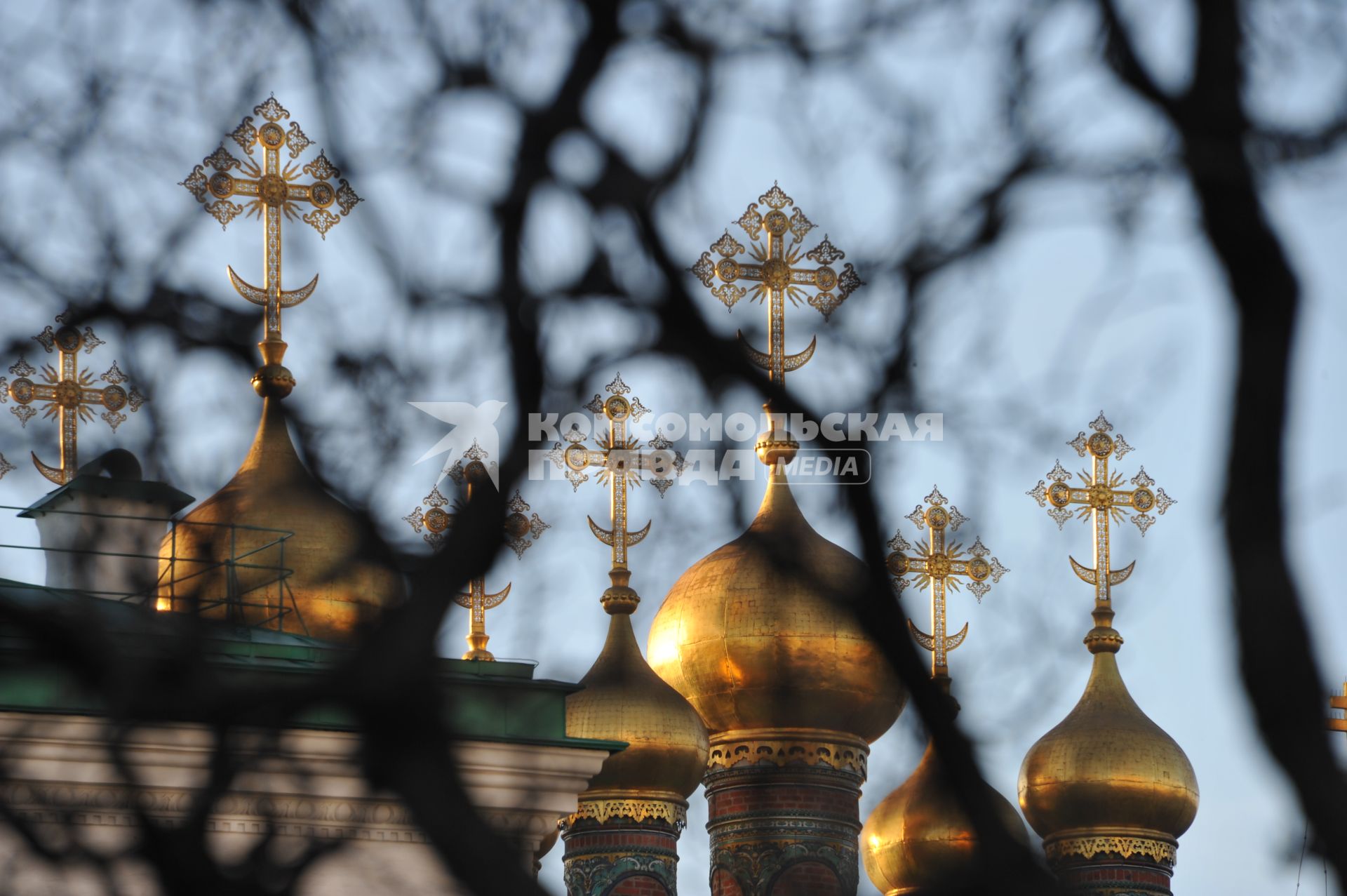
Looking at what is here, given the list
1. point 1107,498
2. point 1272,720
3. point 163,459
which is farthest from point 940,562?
point 1272,720

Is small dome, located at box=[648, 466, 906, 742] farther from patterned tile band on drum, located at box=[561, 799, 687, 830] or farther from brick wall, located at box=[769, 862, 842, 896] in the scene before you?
brick wall, located at box=[769, 862, 842, 896]

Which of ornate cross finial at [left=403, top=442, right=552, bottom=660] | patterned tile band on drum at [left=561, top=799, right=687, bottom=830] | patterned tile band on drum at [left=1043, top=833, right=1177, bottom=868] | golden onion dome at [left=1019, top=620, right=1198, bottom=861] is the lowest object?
ornate cross finial at [left=403, top=442, right=552, bottom=660]

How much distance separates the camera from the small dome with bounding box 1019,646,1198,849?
25547 mm

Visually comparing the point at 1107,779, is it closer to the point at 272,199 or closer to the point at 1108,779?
the point at 1108,779

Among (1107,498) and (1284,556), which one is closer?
(1284,556)

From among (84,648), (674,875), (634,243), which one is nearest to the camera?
(84,648)

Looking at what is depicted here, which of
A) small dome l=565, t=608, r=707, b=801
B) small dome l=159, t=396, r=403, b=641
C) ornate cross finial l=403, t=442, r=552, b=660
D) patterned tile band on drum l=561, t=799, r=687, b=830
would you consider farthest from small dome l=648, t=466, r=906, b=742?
ornate cross finial l=403, t=442, r=552, b=660

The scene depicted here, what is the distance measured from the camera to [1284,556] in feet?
19.2

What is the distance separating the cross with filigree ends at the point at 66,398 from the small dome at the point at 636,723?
5.76m

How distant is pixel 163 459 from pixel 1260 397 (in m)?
3.16

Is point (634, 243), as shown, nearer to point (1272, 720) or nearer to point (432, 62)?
point (432, 62)

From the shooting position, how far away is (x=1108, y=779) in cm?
2552

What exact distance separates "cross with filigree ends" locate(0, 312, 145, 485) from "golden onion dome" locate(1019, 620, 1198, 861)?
1069 centimetres

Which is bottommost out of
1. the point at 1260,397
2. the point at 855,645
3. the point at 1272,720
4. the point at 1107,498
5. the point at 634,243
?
the point at 1272,720
